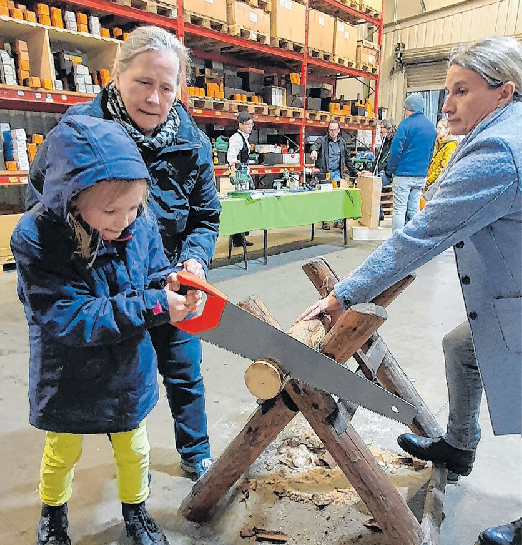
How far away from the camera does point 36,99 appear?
17.2ft

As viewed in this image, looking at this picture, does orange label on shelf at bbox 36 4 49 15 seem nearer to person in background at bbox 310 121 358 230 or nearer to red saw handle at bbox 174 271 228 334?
person in background at bbox 310 121 358 230

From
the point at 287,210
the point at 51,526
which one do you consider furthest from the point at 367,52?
the point at 51,526

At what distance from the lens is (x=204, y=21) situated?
6.77 meters

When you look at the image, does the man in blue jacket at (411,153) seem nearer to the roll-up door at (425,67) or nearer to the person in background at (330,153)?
the person in background at (330,153)

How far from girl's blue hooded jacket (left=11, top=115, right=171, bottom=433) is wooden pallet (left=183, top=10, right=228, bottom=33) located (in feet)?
19.5

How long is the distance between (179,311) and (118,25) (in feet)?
21.5

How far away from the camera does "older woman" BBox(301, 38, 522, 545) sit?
1402mm

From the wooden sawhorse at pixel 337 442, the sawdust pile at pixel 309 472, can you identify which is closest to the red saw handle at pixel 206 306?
the wooden sawhorse at pixel 337 442

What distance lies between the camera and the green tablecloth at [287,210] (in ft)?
17.1

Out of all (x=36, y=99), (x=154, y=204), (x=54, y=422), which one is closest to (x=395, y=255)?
(x=154, y=204)

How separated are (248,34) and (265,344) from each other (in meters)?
7.02

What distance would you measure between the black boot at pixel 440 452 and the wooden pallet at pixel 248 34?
264 inches

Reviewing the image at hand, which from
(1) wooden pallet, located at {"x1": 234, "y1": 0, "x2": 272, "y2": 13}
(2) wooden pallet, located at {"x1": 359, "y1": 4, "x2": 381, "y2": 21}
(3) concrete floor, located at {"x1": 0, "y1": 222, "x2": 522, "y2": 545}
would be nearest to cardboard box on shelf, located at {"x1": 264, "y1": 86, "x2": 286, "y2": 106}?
(1) wooden pallet, located at {"x1": 234, "y1": 0, "x2": 272, "y2": 13}

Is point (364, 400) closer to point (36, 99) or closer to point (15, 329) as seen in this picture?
point (15, 329)
